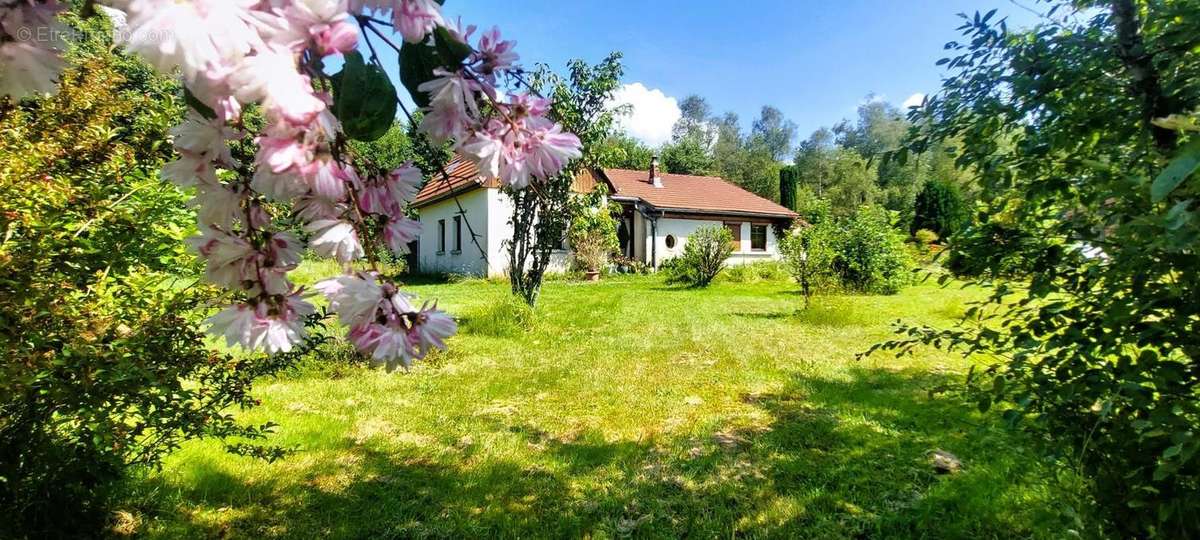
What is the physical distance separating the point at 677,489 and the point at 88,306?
108 inches

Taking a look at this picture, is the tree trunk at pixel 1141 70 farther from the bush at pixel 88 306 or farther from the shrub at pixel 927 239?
the bush at pixel 88 306

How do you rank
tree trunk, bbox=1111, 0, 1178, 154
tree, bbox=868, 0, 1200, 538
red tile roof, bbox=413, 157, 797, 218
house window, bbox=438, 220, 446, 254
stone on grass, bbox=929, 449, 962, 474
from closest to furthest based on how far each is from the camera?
tree, bbox=868, 0, 1200, 538, tree trunk, bbox=1111, 0, 1178, 154, stone on grass, bbox=929, 449, 962, 474, house window, bbox=438, 220, 446, 254, red tile roof, bbox=413, 157, 797, 218

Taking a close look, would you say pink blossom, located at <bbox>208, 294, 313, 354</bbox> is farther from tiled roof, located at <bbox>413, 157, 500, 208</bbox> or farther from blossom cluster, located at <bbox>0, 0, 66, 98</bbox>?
blossom cluster, located at <bbox>0, 0, 66, 98</bbox>

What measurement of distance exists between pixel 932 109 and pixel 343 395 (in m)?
4.83

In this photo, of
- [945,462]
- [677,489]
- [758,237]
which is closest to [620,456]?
[677,489]

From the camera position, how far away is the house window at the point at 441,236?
18.9 metres

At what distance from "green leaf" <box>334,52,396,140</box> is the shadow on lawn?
242 centimetres

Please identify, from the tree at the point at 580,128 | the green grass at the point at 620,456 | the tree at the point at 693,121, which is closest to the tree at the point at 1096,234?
the green grass at the point at 620,456

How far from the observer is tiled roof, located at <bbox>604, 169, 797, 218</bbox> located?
67.1ft

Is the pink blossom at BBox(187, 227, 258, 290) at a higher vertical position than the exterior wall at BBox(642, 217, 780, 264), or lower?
lower

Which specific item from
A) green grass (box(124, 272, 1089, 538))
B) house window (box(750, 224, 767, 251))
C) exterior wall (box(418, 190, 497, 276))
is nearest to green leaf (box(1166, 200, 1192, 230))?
green grass (box(124, 272, 1089, 538))

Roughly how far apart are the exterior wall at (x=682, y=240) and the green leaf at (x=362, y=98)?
18.5 meters

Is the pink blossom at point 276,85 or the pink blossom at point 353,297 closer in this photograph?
the pink blossom at point 276,85

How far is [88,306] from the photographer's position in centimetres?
199
